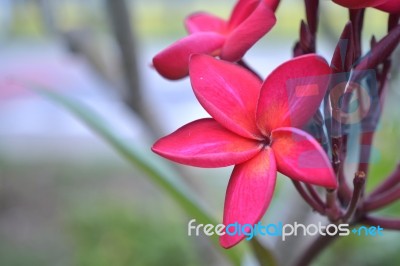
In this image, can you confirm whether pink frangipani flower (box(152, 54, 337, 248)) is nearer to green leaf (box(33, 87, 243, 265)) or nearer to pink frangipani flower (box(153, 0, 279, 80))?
pink frangipani flower (box(153, 0, 279, 80))

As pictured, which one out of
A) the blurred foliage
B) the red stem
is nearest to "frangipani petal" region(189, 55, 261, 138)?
the red stem

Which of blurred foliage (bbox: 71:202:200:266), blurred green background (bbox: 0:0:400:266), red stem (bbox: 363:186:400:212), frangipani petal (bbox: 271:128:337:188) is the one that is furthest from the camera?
blurred foliage (bbox: 71:202:200:266)

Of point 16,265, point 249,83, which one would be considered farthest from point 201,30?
point 16,265

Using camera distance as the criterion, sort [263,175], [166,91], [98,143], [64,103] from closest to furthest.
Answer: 1. [263,175]
2. [64,103]
3. [166,91]
4. [98,143]

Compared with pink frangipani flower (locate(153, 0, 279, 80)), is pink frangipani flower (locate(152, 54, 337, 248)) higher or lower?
lower

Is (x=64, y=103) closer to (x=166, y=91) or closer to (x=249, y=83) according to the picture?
(x=249, y=83)

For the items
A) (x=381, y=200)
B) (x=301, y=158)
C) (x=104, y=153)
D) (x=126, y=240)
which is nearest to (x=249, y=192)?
(x=301, y=158)
